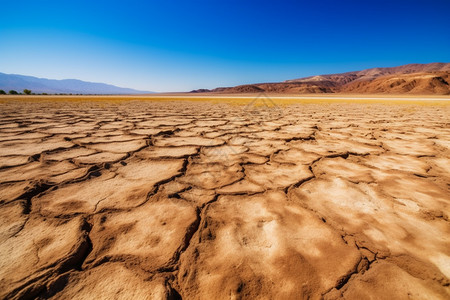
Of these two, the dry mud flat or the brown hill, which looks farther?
the brown hill

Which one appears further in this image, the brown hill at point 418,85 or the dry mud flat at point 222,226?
the brown hill at point 418,85

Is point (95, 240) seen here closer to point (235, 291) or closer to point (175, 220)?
point (175, 220)

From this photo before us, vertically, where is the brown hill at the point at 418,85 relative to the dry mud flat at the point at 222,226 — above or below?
above

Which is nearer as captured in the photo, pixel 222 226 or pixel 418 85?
pixel 222 226

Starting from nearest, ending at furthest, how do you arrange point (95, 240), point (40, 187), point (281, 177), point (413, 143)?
1. point (95, 240)
2. point (40, 187)
3. point (281, 177)
4. point (413, 143)

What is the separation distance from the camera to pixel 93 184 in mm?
959

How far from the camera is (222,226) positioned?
2.24ft

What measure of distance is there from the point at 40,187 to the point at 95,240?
53 centimetres

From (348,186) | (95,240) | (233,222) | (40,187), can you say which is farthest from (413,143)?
(40,187)

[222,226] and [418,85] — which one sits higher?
[418,85]

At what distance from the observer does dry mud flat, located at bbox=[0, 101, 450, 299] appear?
48cm

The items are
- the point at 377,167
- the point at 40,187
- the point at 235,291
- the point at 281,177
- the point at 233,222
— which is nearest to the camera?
the point at 235,291

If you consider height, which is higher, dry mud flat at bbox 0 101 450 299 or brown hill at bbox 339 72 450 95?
brown hill at bbox 339 72 450 95

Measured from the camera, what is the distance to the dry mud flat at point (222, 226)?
1.56 ft
